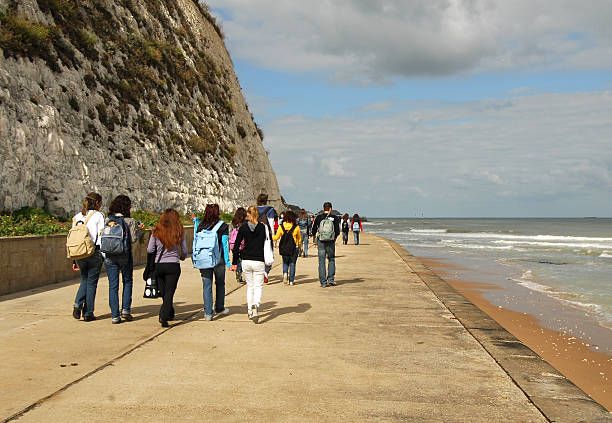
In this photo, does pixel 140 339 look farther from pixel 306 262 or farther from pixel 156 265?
pixel 306 262

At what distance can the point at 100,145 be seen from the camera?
2050 cm

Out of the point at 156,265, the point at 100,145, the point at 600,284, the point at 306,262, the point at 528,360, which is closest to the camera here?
the point at 528,360

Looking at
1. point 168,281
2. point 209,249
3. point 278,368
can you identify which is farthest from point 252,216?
point 278,368

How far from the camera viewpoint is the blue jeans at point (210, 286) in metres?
8.01

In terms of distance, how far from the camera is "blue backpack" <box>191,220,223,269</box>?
8047 millimetres

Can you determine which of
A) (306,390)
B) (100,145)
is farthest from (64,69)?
(306,390)

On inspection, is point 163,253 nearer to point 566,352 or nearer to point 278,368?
point 278,368

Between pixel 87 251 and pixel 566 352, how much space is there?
6955mm

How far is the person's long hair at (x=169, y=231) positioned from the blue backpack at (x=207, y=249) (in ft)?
1.26

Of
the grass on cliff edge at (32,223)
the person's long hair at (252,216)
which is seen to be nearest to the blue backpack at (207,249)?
the person's long hair at (252,216)

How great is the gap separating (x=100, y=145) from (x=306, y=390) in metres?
17.9

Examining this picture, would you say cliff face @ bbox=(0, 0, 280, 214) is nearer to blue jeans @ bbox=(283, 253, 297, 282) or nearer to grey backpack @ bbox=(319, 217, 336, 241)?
blue jeans @ bbox=(283, 253, 297, 282)

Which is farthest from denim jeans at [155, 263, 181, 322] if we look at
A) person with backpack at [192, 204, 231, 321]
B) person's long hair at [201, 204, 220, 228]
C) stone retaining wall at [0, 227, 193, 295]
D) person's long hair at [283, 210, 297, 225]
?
person's long hair at [283, 210, 297, 225]

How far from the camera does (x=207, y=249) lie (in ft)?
26.5
